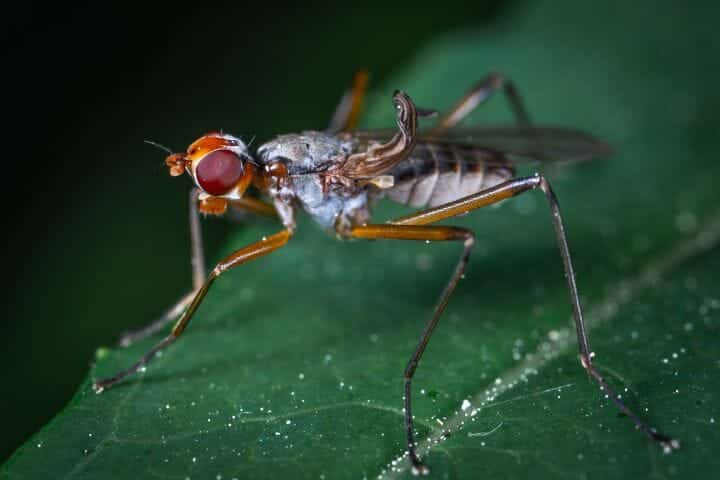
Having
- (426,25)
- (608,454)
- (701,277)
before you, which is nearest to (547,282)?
(701,277)

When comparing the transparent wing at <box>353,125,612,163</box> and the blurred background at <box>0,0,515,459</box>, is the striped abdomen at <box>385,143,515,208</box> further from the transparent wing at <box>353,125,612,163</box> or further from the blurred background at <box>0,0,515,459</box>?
the blurred background at <box>0,0,515,459</box>

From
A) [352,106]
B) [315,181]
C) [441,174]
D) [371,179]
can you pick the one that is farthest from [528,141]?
[315,181]

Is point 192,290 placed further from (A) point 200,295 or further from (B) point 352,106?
(B) point 352,106

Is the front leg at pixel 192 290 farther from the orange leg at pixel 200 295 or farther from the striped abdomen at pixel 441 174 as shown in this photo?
the striped abdomen at pixel 441 174

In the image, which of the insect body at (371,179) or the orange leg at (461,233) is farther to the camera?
the insect body at (371,179)

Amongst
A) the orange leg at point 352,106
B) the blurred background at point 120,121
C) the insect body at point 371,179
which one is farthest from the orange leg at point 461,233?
the blurred background at point 120,121
